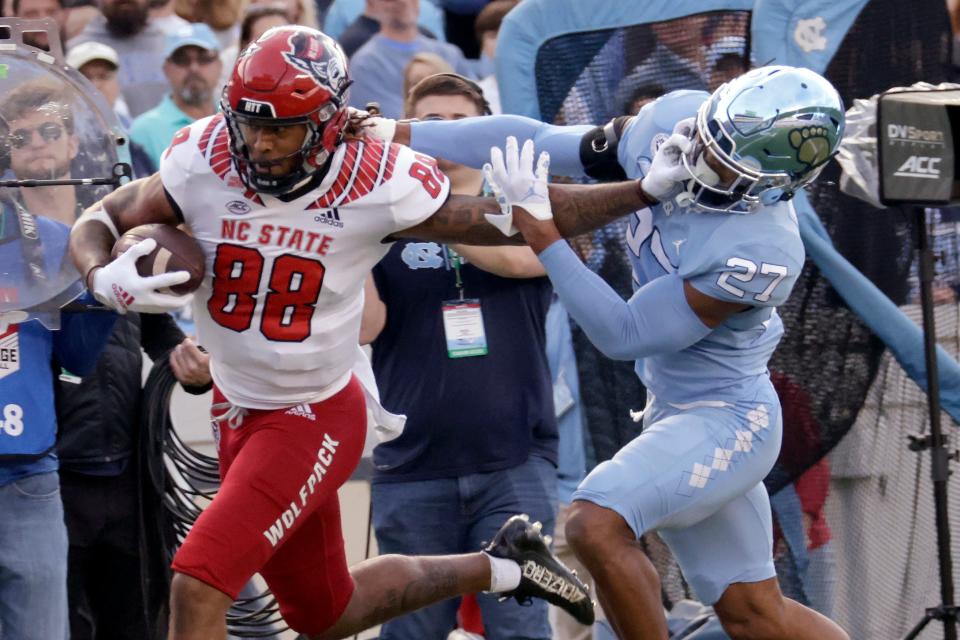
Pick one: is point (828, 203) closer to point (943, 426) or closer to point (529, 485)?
point (943, 426)

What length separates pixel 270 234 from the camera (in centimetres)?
420

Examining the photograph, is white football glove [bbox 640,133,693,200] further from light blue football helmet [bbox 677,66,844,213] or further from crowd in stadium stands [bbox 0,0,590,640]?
crowd in stadium stands [bbox 0,0,590,640]

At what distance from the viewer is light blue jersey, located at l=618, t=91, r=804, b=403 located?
4387 millimetres

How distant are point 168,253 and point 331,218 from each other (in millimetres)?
419

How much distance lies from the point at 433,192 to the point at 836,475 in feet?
7.27

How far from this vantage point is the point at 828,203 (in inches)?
228

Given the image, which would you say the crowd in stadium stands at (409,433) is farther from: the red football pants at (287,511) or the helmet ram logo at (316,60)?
the helmet ram logo at (316,60)

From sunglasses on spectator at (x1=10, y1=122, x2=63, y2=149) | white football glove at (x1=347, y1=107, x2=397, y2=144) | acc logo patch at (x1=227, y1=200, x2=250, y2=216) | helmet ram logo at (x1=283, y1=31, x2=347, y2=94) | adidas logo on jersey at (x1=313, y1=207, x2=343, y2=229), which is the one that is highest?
helmet ram logo at (x1=283, y1=31, x2=347, y2=94)

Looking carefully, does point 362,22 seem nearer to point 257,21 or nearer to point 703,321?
point 257,21

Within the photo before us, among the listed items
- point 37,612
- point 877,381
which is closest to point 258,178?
point 37,612

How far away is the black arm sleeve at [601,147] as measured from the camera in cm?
484

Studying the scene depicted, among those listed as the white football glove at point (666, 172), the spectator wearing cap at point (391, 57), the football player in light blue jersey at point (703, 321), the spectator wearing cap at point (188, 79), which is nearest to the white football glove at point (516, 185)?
the football player in light blue jersey at point (703, 321)

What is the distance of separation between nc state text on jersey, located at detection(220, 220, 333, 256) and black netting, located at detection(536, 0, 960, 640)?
1.88 meters

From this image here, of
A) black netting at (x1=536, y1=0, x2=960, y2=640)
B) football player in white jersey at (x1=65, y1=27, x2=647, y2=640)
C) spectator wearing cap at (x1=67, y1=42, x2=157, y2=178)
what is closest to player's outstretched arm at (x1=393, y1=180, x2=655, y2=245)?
football player in white jersey at (x1=65, y1=27, x2=647, y2=640)
